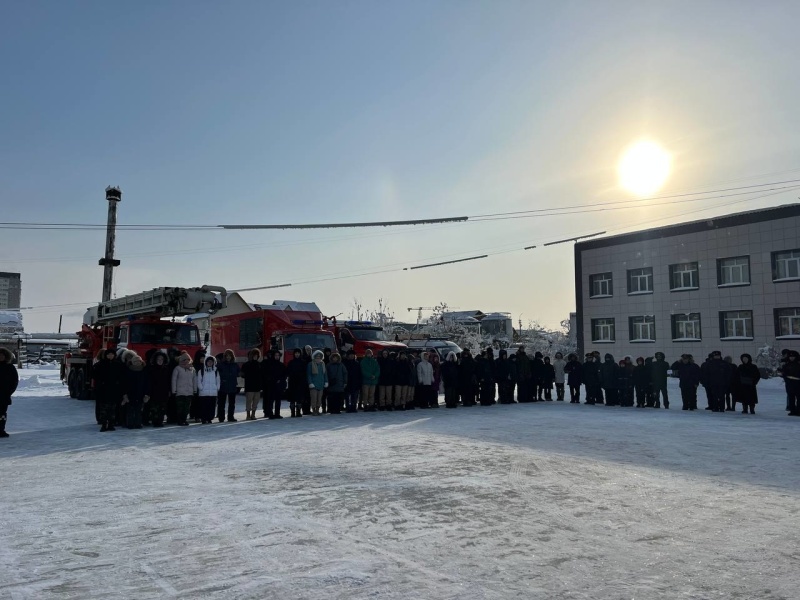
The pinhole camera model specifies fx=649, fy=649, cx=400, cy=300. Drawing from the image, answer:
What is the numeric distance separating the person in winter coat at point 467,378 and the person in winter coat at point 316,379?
14.5 ft

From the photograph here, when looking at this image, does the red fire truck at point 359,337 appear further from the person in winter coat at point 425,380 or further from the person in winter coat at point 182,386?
the person in winter coat at point 182,386

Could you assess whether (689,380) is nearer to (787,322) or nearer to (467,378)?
(467,378)

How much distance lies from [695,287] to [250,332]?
2430 cm

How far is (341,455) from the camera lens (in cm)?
934

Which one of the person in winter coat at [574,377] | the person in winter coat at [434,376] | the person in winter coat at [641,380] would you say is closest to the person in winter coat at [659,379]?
the person in winter coat at [641,380]

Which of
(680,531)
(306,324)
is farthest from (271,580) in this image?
(306,324)

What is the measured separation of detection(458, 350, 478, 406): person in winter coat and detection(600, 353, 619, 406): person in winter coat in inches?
149

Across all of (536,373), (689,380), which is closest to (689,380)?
(689,380)

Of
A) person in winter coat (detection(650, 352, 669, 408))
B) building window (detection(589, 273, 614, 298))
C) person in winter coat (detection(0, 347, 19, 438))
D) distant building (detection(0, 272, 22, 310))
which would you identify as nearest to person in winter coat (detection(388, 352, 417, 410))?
person in winter coat (detection(650, 352, 669, 408))

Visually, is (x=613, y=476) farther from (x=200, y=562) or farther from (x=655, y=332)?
(x=655, y=332)

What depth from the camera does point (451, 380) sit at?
59.0 ft

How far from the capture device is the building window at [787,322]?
1203 inches

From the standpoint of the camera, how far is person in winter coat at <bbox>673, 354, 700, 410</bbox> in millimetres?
17094

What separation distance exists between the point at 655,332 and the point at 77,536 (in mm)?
35146
